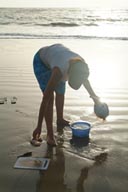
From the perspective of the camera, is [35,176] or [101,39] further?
[101,39]

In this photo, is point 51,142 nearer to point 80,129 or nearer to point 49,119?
point 49,119

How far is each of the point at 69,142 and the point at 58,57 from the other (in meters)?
1.21

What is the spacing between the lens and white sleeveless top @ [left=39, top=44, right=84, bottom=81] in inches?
173

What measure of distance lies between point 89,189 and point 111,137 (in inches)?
58.1

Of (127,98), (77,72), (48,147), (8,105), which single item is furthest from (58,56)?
(127,98)

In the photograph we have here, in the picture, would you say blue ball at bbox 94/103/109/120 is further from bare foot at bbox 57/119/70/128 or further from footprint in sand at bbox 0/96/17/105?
footprint in sand at bbox 0/96/17/105

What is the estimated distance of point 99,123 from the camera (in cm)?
578

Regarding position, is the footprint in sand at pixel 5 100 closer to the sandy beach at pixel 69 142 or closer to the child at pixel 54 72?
the sandy beach at pixel 69 142

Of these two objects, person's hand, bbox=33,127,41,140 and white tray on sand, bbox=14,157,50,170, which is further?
person's hand, bbox=33,127,41,140

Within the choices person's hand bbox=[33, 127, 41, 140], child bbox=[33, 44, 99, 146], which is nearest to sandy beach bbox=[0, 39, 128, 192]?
person's hand bbox=[33, 127, 41, 140]

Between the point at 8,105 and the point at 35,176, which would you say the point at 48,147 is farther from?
the point at 8,105

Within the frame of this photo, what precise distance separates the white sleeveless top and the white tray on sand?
1.00m

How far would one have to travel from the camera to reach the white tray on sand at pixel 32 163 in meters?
4.26

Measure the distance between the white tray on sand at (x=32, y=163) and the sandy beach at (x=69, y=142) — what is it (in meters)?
0.08
